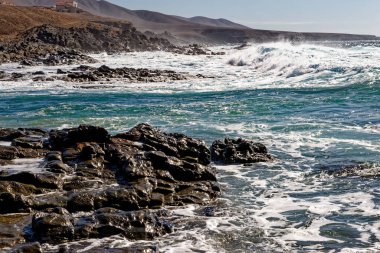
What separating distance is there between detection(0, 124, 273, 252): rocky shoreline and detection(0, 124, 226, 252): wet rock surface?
2cm

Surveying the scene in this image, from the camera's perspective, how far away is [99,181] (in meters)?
10.8

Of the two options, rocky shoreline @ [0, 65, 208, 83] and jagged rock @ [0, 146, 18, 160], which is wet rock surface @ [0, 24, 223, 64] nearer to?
rocky shoreline @ [0, 65, 208, 83]

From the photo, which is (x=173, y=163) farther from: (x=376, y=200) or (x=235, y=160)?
(x=376, y=200)

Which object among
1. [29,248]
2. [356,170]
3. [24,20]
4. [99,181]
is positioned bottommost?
[29,248]

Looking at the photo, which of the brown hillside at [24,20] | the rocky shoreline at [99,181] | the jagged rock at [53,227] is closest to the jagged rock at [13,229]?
the rocky shoreline at [99,181]

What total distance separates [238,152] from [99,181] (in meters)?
4.58

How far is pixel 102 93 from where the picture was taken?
29484mm

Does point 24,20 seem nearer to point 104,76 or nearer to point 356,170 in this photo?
point 104,76

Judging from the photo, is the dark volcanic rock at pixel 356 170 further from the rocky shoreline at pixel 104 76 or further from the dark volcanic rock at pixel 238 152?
the rocky shoreline at pixel 104 76

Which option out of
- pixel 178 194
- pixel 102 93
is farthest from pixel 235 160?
pixel 102 93

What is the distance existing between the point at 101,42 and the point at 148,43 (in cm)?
1280

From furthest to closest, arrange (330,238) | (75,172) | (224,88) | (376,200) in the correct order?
1. (224,88)
2. (75,172)
3. (376,200)
4. (330,238)

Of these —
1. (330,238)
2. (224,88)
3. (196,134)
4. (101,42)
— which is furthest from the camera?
(101,42)

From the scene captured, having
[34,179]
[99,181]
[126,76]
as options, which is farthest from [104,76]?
[34,179]
